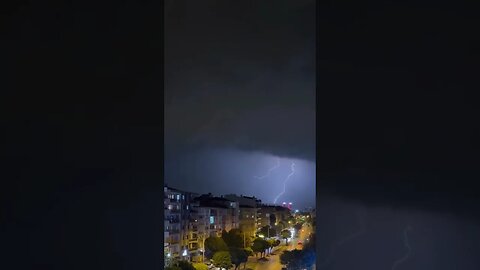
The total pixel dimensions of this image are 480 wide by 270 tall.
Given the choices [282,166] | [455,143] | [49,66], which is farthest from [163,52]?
[455,143]

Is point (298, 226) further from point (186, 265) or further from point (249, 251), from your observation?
point (186, 265)

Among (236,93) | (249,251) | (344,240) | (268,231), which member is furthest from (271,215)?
(236,93)

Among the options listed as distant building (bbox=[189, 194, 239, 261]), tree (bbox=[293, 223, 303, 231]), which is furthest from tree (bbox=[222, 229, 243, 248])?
tree (bbox=[293, 223, 303, 231])

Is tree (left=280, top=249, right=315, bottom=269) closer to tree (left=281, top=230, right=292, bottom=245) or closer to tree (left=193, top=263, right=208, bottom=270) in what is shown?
tree (left=281, top=230, right=292, bottom=245)

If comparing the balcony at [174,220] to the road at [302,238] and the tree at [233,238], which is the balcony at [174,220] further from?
the road at [302,238]

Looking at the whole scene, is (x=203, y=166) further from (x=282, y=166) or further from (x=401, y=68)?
(x=401, y=68)

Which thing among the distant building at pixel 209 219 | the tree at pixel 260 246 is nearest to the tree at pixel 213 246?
the distant building at pixel 209 219

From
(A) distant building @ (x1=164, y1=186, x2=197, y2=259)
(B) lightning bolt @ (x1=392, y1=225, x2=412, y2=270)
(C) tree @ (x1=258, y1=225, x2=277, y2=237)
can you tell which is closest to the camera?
(B) lightning bolt @ (x1=392, y1=225, x2=412, y2=270)
